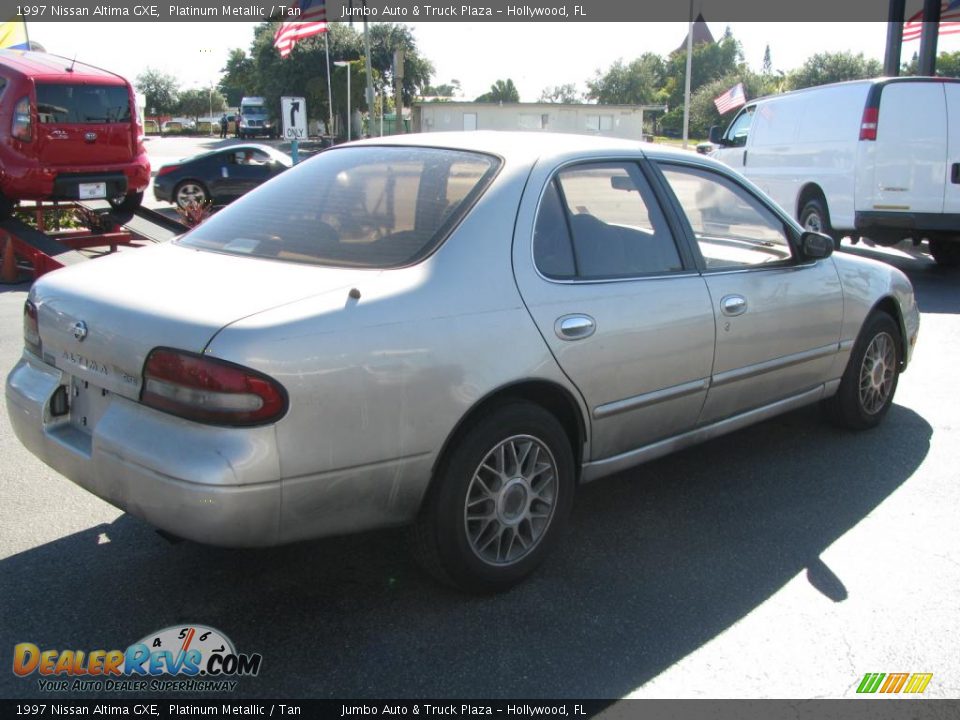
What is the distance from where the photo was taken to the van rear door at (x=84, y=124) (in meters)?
10.4

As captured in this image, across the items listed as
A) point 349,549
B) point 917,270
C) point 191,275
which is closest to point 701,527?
point 349,549

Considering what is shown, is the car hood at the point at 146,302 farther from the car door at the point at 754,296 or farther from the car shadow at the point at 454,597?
the car door at the point at 754,296

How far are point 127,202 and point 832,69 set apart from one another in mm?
73074

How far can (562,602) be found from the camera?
3305 mm

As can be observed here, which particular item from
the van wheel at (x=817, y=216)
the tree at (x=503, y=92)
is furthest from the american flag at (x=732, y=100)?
the tree at (x=503, y=92)

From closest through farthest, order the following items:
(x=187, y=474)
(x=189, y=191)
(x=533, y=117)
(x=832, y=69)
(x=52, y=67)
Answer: (x=187, y=474), (x=52, y=67), (x=189, y=191), (x=533, y=117), (x=832, y=69)

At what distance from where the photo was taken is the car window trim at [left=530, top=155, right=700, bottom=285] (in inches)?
136

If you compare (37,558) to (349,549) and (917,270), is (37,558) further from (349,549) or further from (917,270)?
(917,270)

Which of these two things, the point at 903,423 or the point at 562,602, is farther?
the point at 903,423

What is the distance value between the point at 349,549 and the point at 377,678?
94 centimetres

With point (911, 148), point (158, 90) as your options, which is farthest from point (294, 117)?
point (158, 90)

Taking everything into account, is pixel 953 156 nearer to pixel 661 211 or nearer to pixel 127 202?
pixel 661 211

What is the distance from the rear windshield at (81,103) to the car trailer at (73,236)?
122 cm

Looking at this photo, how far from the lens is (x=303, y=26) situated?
1838cm
